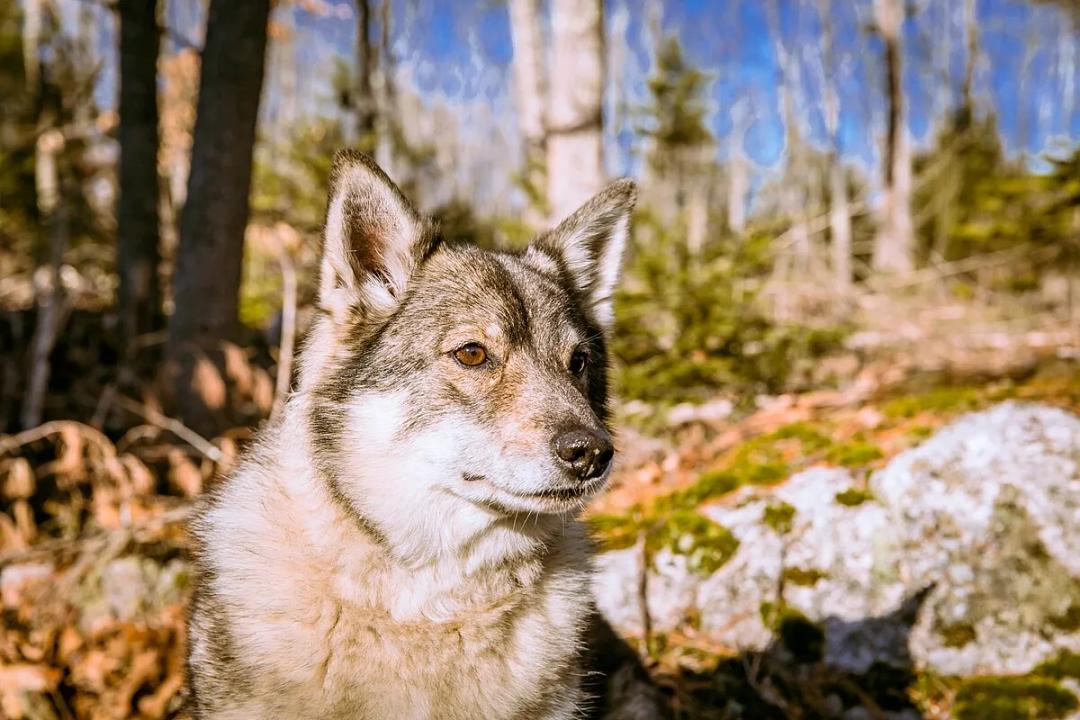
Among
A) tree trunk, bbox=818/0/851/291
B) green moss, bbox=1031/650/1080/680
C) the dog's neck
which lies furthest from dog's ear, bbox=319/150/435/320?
tree trunk, bbox=818/0/851/291

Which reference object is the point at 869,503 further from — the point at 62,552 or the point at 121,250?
the point at 121,250

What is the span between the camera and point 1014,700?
3412mm

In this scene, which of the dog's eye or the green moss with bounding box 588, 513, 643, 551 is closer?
the dog's eye

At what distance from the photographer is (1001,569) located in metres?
3.79

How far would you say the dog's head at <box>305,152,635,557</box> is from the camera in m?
2.57

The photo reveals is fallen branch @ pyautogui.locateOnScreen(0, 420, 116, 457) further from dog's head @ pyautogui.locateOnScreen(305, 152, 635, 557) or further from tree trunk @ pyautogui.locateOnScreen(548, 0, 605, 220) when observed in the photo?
tree trunk @ pyautogui.locateOnScreen(548, 0, 605, 220)

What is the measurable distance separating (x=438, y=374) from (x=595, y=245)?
3.61ft

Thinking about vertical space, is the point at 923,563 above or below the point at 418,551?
below

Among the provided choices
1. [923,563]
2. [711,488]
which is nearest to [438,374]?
[711,488]

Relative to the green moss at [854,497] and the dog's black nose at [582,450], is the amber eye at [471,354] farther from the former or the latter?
the green moss at [854,497]

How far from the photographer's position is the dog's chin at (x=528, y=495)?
2533 mm

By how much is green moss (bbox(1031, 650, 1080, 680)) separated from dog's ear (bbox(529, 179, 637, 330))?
8.54 feet

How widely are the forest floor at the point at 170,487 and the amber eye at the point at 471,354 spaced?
4.32 feet

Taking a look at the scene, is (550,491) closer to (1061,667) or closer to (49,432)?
(1061,667)
